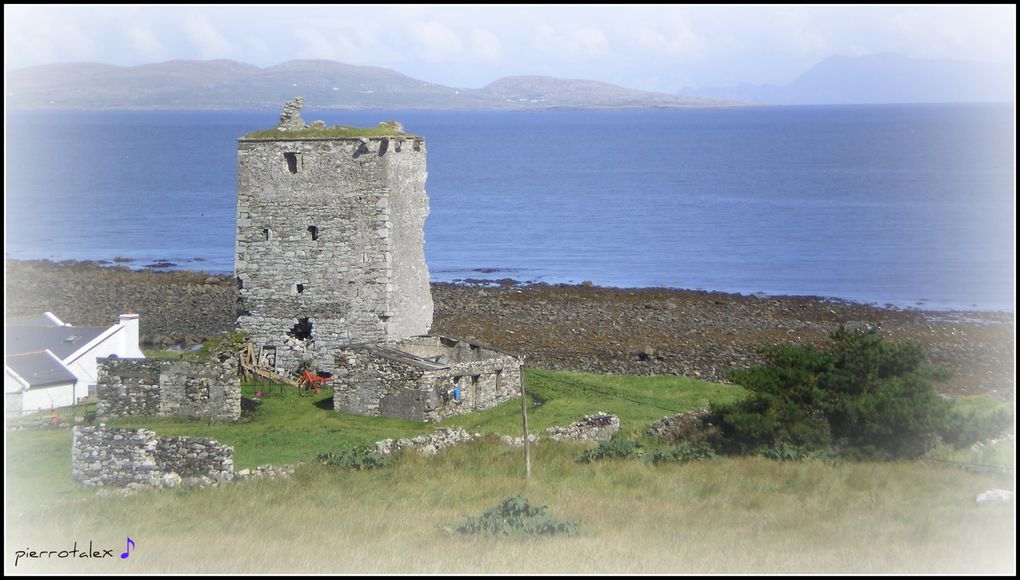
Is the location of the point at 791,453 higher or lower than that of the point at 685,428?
higher

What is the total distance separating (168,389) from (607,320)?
26417 mm

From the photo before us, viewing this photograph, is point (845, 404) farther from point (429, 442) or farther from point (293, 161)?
point (293, 161)

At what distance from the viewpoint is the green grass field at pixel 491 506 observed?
1534cm

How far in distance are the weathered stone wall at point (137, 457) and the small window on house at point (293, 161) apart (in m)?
9.20

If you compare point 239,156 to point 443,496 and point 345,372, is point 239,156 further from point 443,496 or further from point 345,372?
point 443,496

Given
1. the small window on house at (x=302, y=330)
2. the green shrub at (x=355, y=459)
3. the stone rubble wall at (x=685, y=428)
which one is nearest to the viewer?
the green shrub at (x=355, y=459)

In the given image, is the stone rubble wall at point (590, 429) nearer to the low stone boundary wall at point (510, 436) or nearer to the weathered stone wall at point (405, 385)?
the low stone boundary wall at point (510, 436)

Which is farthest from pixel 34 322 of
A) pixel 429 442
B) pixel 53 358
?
pixel 429 442

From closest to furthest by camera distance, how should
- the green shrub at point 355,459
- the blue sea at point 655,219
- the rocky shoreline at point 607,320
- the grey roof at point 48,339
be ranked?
the green shrub at point 355,459 < the grey roof at point 48,339 < the rocky shoreline at point 607,320 < the blue sea at point 655,219

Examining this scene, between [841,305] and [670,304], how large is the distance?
8.19 m

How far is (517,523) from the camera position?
17188mm

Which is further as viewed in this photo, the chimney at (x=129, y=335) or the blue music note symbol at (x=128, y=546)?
the chimney at (x=129, y=335)

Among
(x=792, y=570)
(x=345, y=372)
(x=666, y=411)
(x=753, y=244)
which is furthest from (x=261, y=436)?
(x=753, y=244)

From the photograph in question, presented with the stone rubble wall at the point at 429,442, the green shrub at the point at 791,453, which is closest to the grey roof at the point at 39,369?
the stone rubble wall at the point at 429,442
